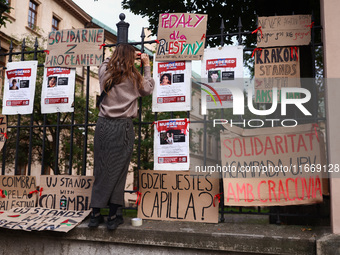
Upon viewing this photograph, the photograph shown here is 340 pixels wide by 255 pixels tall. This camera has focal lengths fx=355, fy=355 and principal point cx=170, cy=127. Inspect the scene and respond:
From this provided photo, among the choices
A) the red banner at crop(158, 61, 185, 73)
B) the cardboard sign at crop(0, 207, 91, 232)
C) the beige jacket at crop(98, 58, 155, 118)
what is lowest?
the cardboard sign at crop(0, 207, 91, 232)

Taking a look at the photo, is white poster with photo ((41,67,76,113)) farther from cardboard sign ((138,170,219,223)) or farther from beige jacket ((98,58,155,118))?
cardboard sign ((138,170,219,223))

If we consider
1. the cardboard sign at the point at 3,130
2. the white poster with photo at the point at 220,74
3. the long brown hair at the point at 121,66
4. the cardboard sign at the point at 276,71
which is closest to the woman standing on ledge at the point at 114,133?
the long brown hair at the point at 121,66

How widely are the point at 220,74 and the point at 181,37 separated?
0.68 m

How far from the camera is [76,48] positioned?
15.3 ft

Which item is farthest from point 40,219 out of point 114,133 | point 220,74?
point 220,74

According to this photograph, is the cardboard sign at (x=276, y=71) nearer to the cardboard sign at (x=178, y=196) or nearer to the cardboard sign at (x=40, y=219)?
the cardboard sign at (x=178, y=196)

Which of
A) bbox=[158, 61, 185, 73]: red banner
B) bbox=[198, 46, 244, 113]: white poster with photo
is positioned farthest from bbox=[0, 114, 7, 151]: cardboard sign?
bbox=[198, 46, 244, 113]: white poster with photo

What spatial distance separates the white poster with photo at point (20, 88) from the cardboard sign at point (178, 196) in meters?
1.93

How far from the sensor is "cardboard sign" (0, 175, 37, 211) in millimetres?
4453

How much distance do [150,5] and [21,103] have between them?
200 inches

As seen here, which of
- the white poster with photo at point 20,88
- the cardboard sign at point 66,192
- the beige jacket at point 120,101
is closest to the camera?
the beige jacket at point 120,101

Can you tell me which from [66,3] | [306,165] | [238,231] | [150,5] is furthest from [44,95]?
[66,3]

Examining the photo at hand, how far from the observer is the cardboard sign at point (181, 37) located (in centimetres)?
420

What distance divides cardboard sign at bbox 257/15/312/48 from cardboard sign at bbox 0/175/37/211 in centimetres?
329
